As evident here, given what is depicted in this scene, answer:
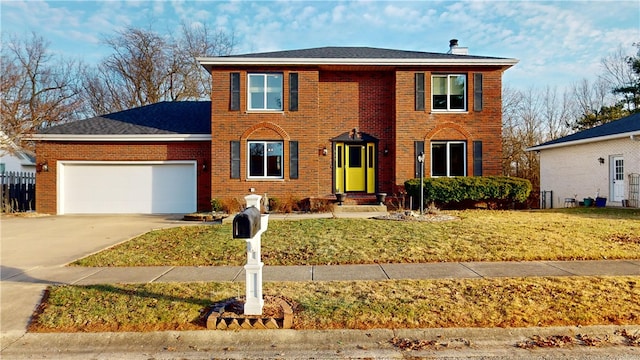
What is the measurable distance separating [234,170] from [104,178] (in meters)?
5.73

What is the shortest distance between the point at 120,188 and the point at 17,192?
4.50 metres

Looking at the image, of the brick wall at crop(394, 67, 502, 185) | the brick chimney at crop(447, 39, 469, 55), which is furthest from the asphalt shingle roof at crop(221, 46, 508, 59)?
the brick chimney at crop(447, 39, 469, 55)

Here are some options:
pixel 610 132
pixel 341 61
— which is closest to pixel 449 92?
pixel 341 61

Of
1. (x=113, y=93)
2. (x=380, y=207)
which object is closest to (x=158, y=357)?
(x=380, y=207)

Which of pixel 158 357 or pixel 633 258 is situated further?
pixel 633 258

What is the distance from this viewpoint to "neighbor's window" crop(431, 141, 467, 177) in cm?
1512

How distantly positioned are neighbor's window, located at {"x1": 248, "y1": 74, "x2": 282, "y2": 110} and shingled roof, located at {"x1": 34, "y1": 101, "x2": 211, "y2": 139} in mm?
2472

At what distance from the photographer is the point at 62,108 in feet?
81.5

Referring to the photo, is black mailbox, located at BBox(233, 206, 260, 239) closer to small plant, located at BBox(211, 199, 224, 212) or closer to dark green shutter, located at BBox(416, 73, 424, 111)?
small plant, located at BBox(211, 199, 224, 212)

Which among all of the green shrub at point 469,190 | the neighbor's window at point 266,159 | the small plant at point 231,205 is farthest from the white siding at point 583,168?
the small plant at point 231,205

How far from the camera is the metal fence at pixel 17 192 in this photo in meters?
15.3

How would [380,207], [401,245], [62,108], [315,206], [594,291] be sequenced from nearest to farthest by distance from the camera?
[594,291], [401,245], [380,207], [315,206], [62,108]

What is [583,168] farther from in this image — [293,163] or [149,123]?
[149,123]

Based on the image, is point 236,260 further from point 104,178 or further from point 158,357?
point 104,178
